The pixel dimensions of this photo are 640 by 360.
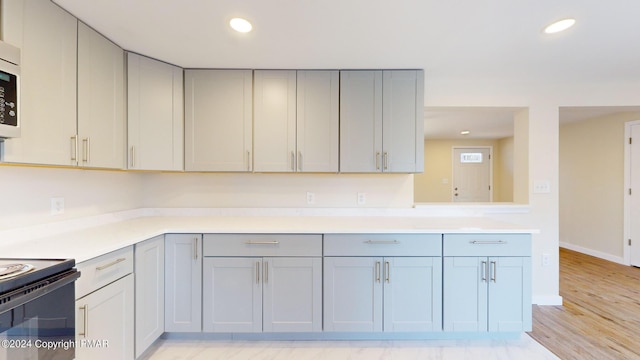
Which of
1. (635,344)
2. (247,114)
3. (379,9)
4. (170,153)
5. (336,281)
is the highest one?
(379,9)

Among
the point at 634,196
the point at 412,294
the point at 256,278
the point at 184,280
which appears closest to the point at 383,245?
A: the point at 412,294

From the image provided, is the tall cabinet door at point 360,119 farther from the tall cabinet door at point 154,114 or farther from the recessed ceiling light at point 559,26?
the tall cabinet door at point 154,114

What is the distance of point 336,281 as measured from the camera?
1.99 metres

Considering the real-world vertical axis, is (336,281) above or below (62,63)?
below

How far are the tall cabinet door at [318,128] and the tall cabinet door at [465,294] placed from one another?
47.1 inches

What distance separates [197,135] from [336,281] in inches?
65.5

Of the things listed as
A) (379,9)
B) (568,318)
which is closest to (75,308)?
(379,9)

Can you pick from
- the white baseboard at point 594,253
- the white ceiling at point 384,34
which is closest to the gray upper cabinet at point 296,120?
the white ceiling at point 384,34

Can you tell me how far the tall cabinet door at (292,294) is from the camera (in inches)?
78.1

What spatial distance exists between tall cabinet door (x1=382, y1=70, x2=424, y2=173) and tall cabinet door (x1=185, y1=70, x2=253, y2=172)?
1.17 m

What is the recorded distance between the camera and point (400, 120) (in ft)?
7.58

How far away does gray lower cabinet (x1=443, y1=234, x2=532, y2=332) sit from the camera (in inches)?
77.7

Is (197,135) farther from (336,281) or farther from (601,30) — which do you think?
(601,30)

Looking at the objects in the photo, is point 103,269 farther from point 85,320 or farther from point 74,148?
point 74,148
